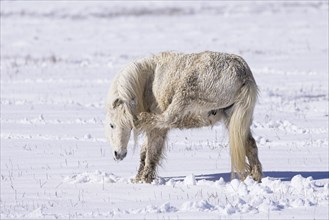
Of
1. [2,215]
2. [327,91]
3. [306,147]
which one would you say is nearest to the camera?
[2,215]

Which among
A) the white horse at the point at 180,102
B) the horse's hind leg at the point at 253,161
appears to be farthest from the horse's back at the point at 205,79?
the horse's hind leg at the point at 253,161

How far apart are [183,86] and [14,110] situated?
711cm

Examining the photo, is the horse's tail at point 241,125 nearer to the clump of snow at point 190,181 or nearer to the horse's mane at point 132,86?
the clump of snow at point 190,181

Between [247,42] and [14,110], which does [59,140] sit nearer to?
[14,110]

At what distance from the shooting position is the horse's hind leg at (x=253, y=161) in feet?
29.8

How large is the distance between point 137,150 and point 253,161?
127 inches

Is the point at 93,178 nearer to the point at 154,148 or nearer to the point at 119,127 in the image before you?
the point at 119,127

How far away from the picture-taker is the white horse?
352 inches

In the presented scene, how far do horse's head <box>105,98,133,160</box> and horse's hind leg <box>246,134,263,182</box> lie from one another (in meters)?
1.41

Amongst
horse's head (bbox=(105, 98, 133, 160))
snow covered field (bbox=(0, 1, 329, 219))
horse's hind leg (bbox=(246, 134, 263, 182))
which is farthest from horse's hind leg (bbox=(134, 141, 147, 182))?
horse's hind leg (bbox=(246, 134, 263, 182))

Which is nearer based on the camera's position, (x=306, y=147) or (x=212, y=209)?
(x=212, y=209)

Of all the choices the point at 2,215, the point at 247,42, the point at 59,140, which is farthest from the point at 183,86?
the point at 247,42

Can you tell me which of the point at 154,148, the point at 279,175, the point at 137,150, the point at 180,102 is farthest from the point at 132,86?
the point at 137,150

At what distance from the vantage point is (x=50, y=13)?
52.3 metres
